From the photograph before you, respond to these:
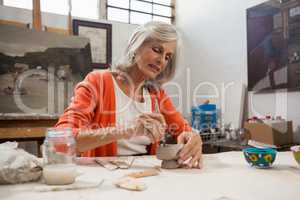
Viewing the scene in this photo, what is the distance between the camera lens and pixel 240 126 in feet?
8.96

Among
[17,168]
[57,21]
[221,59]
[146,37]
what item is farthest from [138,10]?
[17,168]

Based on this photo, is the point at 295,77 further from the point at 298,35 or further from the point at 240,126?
the point at 240,126

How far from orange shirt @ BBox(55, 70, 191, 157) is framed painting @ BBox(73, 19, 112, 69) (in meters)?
1.82

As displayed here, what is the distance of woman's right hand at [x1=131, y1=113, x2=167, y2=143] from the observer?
3.11ft

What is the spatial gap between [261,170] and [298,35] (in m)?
1.63

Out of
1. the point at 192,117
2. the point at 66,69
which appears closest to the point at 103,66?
the point at 66,69

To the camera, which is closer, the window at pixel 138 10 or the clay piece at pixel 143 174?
the clay piece at pixel 143 174

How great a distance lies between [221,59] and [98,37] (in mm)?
1283

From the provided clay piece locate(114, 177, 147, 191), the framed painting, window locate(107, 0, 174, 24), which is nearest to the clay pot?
clay piece locate(114, 177, 147, 191)

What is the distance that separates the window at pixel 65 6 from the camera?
276cm

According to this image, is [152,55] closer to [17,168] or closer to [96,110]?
[96,110]

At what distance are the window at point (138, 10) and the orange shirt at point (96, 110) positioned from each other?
84.7 inches

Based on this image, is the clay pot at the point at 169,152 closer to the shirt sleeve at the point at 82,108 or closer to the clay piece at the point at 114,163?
the clay piece at the point at 114,163

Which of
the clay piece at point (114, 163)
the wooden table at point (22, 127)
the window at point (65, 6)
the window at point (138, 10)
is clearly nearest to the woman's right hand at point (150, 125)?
the clay piece at point (114, 163)
